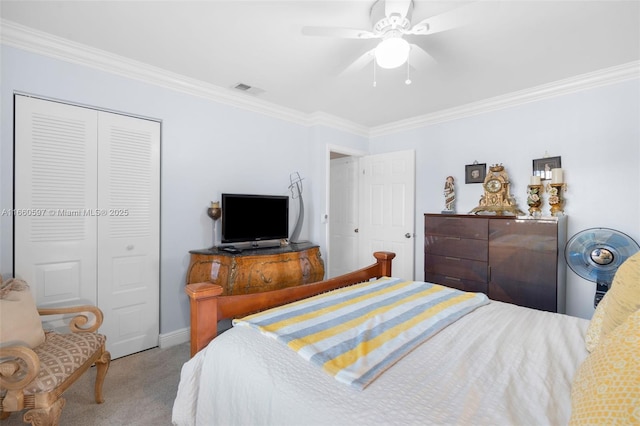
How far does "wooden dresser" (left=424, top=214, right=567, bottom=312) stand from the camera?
2.56 meters

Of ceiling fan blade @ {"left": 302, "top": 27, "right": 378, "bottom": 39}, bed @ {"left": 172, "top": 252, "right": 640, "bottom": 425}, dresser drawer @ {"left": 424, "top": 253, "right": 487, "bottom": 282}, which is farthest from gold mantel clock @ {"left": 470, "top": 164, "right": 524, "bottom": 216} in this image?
ceiling fan blade @ {"left": 302, "top": 27, "right": 378, "bottom": 39}

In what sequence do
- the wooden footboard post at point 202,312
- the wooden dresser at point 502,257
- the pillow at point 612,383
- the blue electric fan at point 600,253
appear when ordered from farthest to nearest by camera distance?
the wooden dresser at point 502,257 < the blue electric fan at point 600,253 < the wooden footboard post at point 202,312 < the pillow at point 612,383

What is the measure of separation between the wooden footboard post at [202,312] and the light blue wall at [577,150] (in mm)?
3088

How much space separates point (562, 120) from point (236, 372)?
3504 mm

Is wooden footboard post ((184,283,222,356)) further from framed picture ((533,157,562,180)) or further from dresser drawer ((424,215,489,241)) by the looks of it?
framed picture ((533,157,562,180))

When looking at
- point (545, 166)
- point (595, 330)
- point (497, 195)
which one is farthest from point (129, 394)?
point (545, 166)

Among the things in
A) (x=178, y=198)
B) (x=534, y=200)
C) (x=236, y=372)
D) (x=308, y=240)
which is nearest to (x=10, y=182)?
(x=178, y=198)

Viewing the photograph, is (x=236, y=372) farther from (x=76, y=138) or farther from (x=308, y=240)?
(x=308, y=240)

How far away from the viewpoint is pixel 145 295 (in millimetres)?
2605

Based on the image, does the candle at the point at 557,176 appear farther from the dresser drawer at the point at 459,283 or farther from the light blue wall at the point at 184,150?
the light blue wall at the point at 184,150

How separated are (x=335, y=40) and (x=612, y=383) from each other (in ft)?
7.28

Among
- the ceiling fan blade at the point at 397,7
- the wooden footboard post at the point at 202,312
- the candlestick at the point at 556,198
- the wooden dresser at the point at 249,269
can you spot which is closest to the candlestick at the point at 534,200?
the candlestick at the point at 556,198

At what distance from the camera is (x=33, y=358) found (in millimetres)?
1373

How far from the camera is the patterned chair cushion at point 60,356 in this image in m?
1.43
